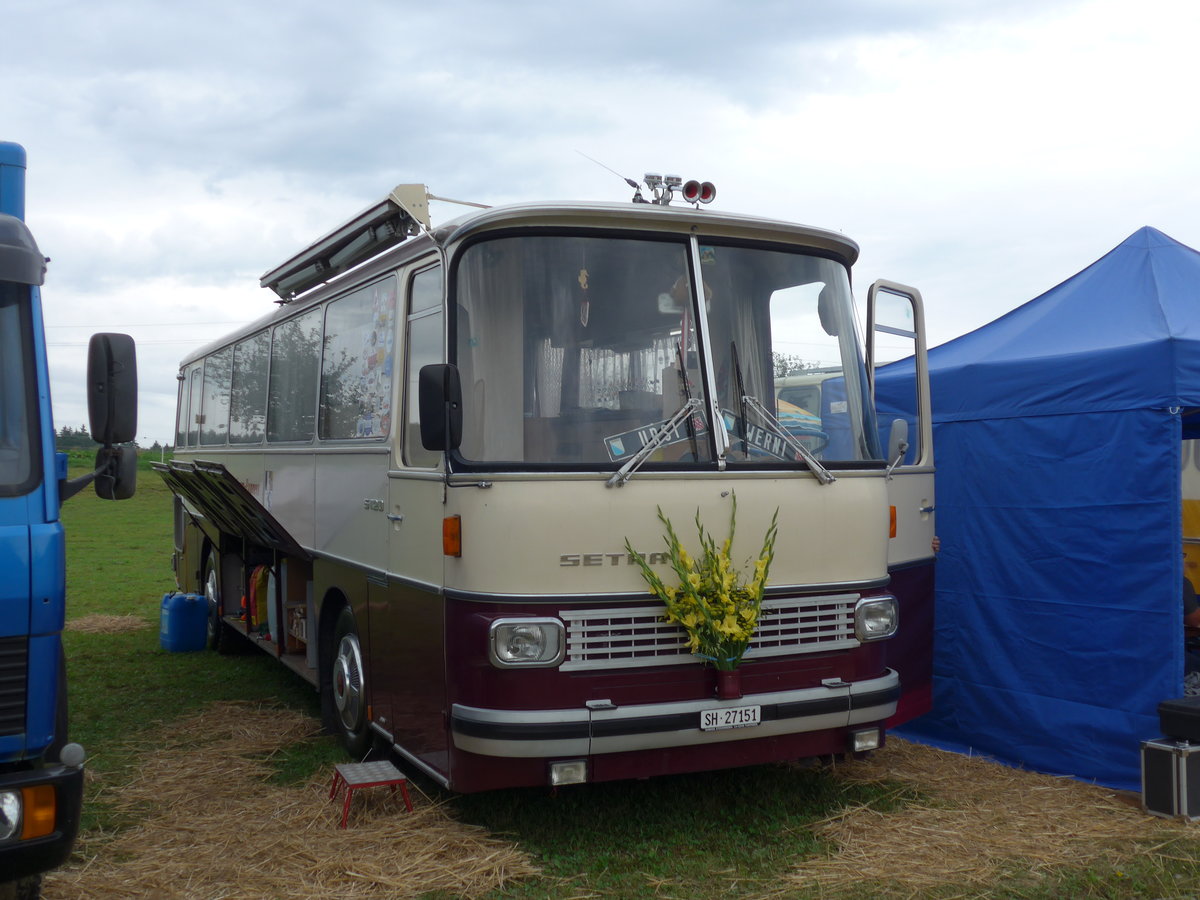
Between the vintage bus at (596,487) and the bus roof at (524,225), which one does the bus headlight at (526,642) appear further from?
the bus roof at (524,225)

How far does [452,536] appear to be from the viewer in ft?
17.1

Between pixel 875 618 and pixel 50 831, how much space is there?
3.80 m

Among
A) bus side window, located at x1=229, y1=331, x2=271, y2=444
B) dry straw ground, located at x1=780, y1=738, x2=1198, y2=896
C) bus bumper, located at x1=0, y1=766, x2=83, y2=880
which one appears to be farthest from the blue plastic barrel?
bus bumper, located at x1=0, y1=766, x2=83, y2=880

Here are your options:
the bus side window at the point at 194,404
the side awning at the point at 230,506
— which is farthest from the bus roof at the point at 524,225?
the bus side window at the point at 194,404

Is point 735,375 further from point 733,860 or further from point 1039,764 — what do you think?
point 1039,764

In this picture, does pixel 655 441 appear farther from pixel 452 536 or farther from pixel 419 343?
pixel 419 343

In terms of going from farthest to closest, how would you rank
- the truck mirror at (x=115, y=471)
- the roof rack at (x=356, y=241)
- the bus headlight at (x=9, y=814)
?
the roof rack at (x=356, y=241), the truck mirror at (x=115, y=471), the bus headlight at (x=9, y=814)

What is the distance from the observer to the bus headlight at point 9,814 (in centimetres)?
370

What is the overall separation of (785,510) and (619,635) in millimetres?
1039

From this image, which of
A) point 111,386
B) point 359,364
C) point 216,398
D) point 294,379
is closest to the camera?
point 111,386

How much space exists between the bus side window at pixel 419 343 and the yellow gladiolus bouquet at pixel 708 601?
1194 millimetres

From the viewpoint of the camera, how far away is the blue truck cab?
148 inches

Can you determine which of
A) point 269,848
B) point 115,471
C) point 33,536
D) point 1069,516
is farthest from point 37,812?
point 1069,516

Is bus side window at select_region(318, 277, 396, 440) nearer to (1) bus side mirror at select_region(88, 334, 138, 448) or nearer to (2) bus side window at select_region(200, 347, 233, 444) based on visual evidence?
(1) bus side mirror at select_region(88, 334, 138, 448)
